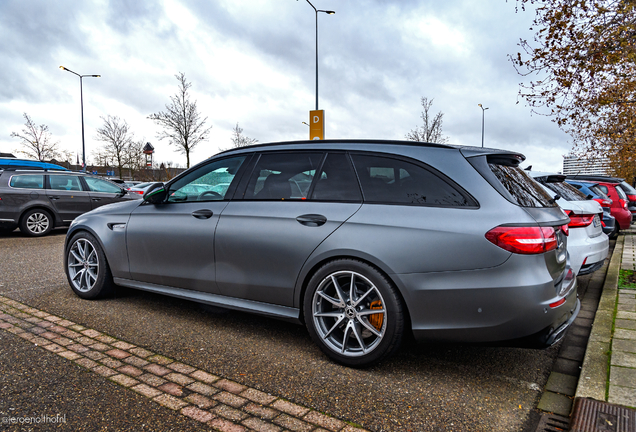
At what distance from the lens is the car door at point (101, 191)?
1206 cm

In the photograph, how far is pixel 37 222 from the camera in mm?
11180

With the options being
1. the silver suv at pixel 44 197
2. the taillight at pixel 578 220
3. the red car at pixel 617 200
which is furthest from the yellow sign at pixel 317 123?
the taillight at pixel 578 220

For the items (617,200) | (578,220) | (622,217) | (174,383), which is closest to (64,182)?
(174,383)

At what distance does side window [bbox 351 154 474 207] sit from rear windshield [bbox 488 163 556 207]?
33cm

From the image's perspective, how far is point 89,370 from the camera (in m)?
3.11

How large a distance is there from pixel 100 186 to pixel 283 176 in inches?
403

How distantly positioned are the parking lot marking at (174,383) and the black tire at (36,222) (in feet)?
26.4

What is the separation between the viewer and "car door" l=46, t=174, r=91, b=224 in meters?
11.5

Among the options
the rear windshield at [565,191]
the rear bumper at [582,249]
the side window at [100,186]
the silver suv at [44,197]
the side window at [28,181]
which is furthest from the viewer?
the side window at [100,186]

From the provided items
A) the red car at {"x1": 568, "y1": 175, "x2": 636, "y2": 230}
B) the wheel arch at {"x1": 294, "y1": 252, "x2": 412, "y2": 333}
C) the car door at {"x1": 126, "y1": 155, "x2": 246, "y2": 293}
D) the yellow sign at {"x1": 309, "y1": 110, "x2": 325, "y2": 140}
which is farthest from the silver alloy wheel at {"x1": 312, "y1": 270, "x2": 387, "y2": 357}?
the yellow sign at {"x1": 309, "y1": 110, "x2": 325, "y2": 140}

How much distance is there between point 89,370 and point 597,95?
770 centimetres

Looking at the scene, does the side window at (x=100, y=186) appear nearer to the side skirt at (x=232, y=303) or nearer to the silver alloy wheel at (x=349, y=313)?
the side skirt at (x=232, y=303)

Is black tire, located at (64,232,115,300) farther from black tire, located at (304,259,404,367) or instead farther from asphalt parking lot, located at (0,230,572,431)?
black tire, located at (304,259,404,367)

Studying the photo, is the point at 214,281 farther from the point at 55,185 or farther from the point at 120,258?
the point at 55,185
